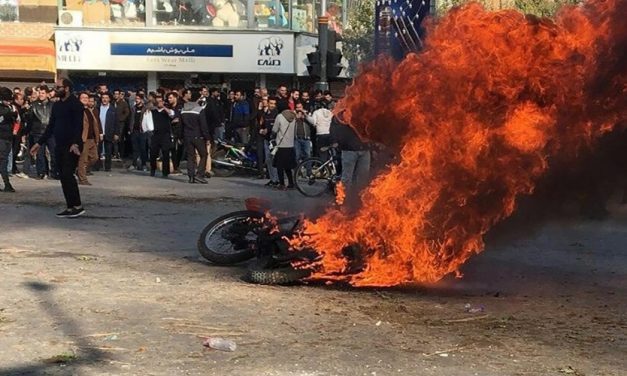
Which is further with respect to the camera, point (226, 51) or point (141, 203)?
point (226, 51)

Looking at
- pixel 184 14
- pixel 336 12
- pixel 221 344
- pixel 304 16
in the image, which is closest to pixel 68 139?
pixel 221 344

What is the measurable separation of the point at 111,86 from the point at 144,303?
29.2 m

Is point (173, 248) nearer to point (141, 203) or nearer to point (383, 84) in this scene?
point (383, 84)

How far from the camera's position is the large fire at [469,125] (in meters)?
7.34

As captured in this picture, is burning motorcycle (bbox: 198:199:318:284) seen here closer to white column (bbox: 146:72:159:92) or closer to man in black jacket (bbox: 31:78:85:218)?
man in black jacket (bbox: 31:78:85:218)

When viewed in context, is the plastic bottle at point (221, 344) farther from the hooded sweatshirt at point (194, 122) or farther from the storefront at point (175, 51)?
the storefront at point (175, 51)

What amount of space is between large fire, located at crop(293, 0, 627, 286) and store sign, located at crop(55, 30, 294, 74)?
26785 millimetres

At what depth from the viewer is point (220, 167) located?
21.8m

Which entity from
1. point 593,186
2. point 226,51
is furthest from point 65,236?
point 226,51

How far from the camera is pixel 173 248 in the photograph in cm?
1020

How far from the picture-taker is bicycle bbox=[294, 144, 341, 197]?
17172 millimetres

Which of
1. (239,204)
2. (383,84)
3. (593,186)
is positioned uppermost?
(383,84)

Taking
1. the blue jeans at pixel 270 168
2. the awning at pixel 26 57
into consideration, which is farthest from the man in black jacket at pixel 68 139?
the awning at pixel 26 57

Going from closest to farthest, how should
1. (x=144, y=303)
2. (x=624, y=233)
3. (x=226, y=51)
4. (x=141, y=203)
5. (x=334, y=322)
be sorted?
(x=334, y=322)
(x=144, y=303)
(x=624, y=233)
(x=141, y=203)
(x=226, y=51)
